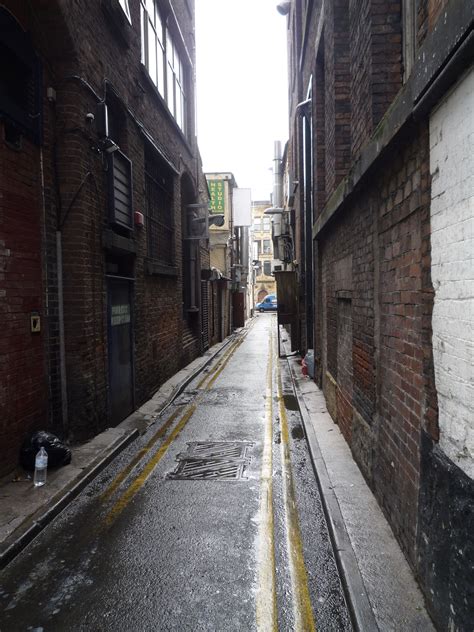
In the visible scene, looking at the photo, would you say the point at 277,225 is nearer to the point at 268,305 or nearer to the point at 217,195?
the point at 217,195

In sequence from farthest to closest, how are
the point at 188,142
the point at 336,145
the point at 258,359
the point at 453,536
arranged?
the point at 258,359, the point at 188,142, the point at 336,145, the point at 453,536

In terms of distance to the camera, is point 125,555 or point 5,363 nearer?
point 125,555

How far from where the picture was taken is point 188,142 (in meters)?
15.3

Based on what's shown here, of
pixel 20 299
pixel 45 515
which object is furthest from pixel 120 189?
pixel 45 515

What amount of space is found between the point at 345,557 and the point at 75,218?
5357 mm

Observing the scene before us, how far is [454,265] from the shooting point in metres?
2.56

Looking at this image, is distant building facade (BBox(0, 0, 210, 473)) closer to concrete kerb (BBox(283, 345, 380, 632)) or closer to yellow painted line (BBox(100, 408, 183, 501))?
yellow painted line (BBox(100, 408, 183, 501))

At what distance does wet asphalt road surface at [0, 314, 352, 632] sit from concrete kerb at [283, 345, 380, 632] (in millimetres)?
106

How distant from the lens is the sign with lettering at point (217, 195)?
29547mm

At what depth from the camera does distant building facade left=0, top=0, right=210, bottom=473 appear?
540 centimetres

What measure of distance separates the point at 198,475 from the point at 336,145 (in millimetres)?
5318

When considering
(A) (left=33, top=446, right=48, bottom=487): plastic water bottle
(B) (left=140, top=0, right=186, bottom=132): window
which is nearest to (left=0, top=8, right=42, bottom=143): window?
(A) (left=33, top=446, right=48, bottom=487): plastic water bottle

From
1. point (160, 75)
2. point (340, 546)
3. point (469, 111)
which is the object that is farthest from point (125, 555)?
point (160, 75)

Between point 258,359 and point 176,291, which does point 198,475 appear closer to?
point 176,291
